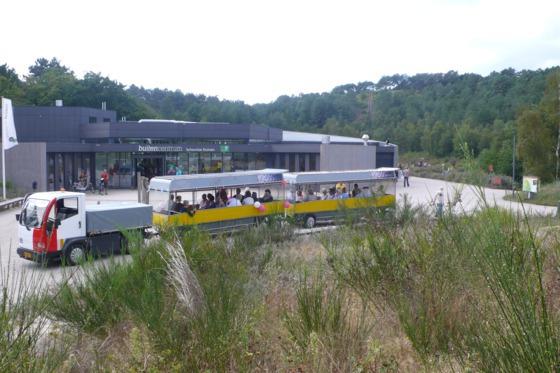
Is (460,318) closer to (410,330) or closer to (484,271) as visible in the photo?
(410,330)

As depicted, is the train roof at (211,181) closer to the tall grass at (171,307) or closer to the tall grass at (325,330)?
the tall grass at (171,307)

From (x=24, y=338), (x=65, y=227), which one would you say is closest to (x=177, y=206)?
(x=65, y=227)

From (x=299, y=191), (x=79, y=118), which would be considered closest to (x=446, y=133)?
(x=79, y=118)

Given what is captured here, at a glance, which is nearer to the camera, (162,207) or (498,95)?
(162,207)

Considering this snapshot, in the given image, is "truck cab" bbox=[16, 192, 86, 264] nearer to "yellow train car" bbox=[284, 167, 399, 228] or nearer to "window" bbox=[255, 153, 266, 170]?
"yellow train car" bbox=[284, 167, 399, 228]

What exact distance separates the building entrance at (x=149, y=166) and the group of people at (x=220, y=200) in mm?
20948

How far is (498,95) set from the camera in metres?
89.6

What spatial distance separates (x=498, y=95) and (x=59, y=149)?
233 feet

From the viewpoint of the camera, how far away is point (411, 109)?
108500 mm

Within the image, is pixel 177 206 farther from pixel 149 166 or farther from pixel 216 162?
pixel 216 162

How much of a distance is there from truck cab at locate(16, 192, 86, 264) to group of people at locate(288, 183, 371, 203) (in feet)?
29.3

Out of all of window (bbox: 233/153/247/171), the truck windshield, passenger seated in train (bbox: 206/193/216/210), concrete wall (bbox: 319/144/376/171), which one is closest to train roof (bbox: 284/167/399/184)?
passenger seated in train (bbox: 206/193/216/210)

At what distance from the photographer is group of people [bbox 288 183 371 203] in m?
22.4

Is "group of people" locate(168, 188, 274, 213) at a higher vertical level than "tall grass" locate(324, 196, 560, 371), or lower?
lower
